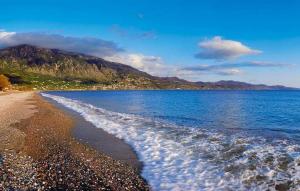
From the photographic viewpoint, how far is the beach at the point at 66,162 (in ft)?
56.6

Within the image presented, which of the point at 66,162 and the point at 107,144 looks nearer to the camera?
the point at 66,162

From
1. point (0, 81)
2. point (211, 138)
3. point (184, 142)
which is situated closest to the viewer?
point (184, 142)

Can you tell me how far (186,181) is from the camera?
1847 centimetres

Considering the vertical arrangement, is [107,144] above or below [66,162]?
below

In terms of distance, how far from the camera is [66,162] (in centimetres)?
2195

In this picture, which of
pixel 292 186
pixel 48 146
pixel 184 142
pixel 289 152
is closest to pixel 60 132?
pixel 48 146

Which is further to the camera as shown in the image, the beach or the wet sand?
the wet sand

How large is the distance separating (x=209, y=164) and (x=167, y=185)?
5315 mm

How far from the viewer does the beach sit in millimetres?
17266

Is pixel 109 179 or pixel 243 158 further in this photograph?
pixel 243 158

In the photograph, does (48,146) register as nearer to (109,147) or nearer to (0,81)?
(109,147)

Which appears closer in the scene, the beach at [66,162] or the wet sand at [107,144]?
the beach at [66,162]

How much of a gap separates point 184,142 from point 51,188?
54.4ft

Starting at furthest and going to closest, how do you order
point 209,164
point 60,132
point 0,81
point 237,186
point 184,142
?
point 0,81 → point 60,132 → point 184,142 → point 209,164 → point 237,186
